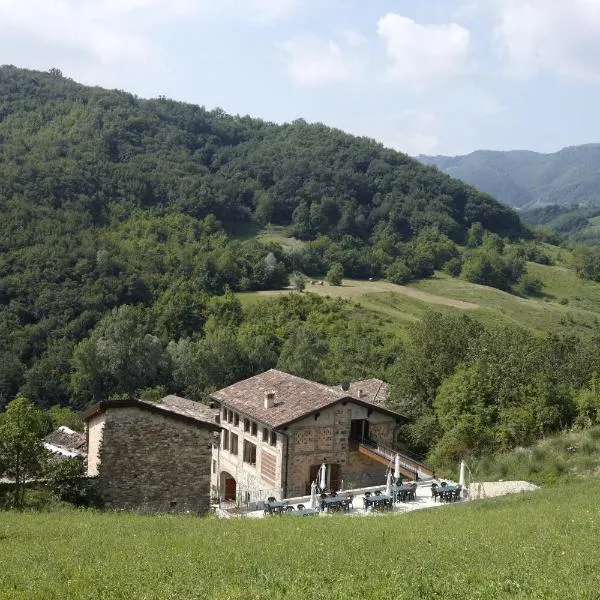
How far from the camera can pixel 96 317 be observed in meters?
79.2

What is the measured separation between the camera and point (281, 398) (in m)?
35.0

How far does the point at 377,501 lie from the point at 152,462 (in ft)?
28.0

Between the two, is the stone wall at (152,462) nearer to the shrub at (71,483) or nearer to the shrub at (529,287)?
the shrub at (71,483)

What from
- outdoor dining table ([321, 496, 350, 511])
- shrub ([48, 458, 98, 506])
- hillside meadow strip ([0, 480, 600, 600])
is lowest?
outdoor dining table ([321, 496, 350, 511])

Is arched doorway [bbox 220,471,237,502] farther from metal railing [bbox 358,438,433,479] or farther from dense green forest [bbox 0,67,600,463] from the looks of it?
dense green forest [bbox 0,67,600,463]

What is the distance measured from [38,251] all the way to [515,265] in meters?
83.6

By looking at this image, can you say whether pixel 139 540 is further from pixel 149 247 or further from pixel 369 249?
pixel 369 249

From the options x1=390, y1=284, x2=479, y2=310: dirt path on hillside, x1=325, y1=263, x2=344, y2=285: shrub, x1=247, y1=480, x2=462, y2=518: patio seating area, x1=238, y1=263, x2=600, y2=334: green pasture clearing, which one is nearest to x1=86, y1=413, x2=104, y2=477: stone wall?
x1=247, y1=480, x2=462, y2=518: patio seating area

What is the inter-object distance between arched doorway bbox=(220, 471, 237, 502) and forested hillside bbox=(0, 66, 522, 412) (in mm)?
22810

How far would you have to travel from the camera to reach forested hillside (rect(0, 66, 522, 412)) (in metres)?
73.4

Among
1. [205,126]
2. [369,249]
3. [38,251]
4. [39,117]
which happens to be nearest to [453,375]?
[38,251]

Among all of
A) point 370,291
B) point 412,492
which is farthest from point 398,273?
point 412,492

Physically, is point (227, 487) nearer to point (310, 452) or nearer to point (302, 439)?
point (310, 452)

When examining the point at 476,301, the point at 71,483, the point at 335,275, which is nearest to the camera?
the point at 71,483
